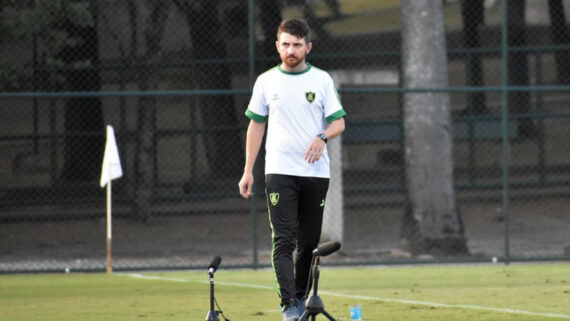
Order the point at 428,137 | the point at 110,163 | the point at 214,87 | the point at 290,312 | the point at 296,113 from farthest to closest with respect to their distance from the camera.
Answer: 1. the point at 214,87
2. the point at 428,137
3. the point at 110,163
4. the point at 296,113
5. the point at 290,312

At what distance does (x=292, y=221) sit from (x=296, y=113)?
2.36 feet

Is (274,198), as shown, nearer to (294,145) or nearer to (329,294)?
(294,145)

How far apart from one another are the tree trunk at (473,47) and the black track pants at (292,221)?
52.1ft

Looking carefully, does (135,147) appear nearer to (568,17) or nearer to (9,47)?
(9,47)

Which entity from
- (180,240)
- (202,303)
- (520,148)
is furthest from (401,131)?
(202,303)

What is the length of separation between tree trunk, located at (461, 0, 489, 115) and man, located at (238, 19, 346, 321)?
52.0ft

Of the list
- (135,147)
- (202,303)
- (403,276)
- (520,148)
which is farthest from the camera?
(520,148)

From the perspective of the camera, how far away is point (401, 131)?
22.2 metres

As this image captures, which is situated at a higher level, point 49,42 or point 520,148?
point 49,42

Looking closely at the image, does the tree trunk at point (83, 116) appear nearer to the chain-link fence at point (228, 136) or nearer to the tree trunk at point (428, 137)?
the chain-link fence at point (228, 136)

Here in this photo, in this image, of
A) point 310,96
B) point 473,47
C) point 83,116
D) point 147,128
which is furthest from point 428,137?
point 473,47

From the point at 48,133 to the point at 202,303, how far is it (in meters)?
11.2

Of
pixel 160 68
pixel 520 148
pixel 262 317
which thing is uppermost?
pixel 160 68

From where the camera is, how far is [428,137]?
628 inches
